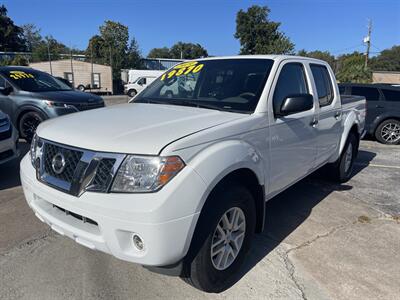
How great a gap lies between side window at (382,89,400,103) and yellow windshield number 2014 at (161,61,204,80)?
7.67 metres

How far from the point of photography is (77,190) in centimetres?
226

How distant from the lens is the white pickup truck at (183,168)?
6.98 ft

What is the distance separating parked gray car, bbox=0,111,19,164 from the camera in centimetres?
492

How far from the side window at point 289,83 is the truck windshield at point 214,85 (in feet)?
0.58

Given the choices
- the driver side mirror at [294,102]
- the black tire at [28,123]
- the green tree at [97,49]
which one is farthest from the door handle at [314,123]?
the green tree at [97,49]

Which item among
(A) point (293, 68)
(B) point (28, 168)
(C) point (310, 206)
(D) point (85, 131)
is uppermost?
(A) point (293, 68)

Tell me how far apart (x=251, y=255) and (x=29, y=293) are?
74.4 inches

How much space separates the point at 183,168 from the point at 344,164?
4046 millimetres

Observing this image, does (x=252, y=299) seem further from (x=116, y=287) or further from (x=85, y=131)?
(x=85, y=131)

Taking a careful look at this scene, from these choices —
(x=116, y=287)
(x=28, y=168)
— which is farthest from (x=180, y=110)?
(x=116, y=287)

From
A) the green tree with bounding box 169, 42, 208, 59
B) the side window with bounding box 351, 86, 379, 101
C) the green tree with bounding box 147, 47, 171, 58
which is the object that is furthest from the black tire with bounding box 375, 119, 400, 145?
the green tree with bounding box 147, 47, 171, 58

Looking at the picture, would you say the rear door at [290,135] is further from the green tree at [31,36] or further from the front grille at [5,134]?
the green tree at [31,36]

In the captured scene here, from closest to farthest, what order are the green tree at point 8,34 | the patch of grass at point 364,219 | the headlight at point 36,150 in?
the headlight at point 36,150, the patch of grass at point 364,219, the green tree at point 8,34

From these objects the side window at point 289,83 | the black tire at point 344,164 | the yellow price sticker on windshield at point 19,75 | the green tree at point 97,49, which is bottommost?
the black tire at point 344,164
